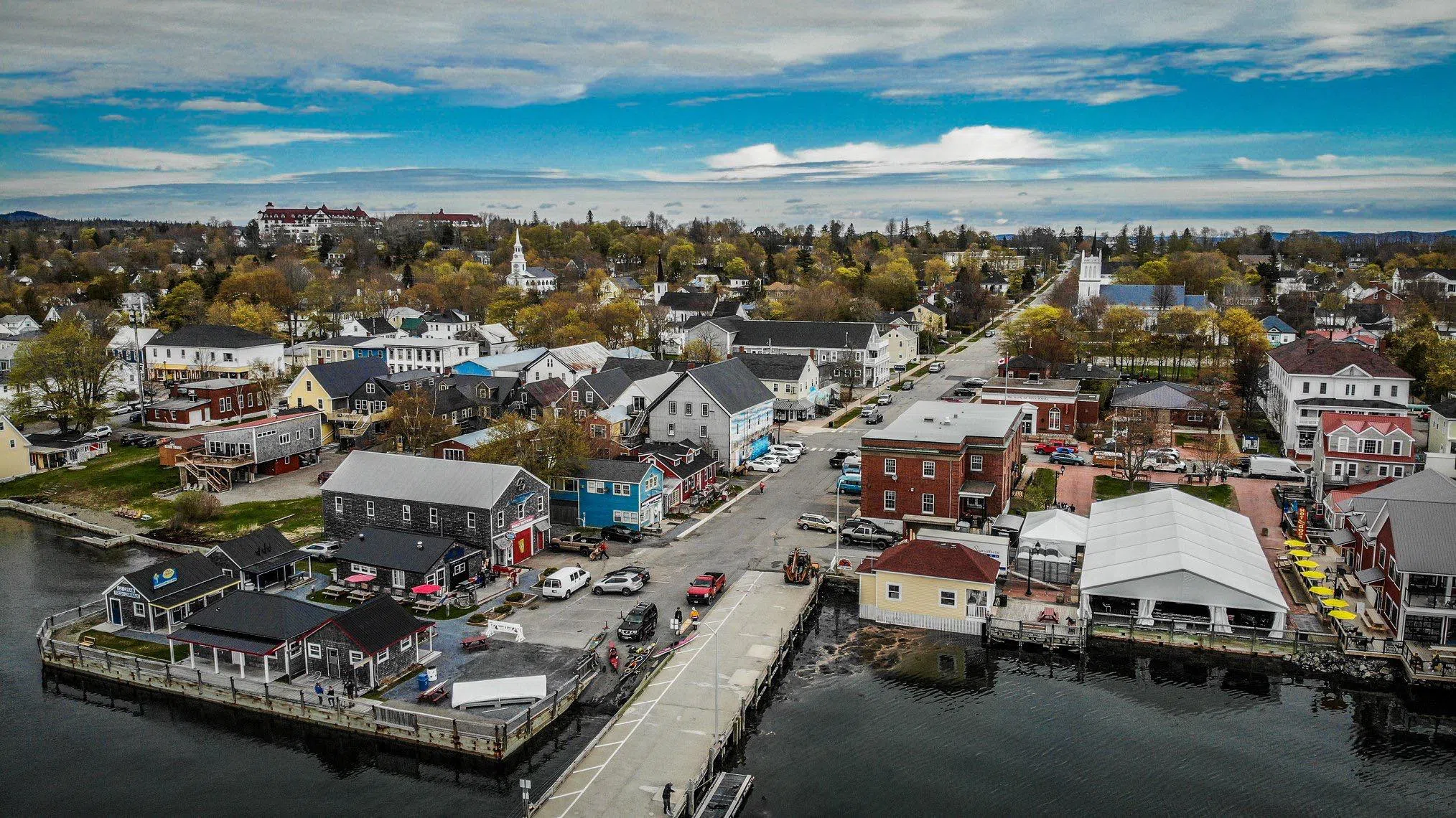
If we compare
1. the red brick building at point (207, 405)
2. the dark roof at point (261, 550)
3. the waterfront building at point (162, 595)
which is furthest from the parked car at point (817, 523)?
the red brick building at point (207, 405)

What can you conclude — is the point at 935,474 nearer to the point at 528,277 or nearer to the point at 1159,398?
the point at 1159,398

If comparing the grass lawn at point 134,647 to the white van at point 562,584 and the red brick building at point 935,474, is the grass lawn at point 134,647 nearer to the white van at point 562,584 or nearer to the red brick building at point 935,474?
the white van at point 562,584

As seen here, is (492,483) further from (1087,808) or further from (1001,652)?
(1087,808)

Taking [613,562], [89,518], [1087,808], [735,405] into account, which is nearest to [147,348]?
[89,518]

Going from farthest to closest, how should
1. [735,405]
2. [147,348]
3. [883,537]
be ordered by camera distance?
[147,348] → [735,405] → [883,537]

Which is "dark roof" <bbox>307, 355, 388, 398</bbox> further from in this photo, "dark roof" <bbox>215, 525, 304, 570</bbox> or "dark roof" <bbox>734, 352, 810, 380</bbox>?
"dark roof" <bbox>215, 525, 304, 570</bbox>

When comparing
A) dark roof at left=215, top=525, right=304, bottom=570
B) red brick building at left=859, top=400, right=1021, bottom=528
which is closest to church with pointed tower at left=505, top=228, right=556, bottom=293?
red brick building at left=859, top=400, right=1021, bottom=528

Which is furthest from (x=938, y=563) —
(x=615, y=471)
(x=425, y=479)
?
(x=425, y=479)
